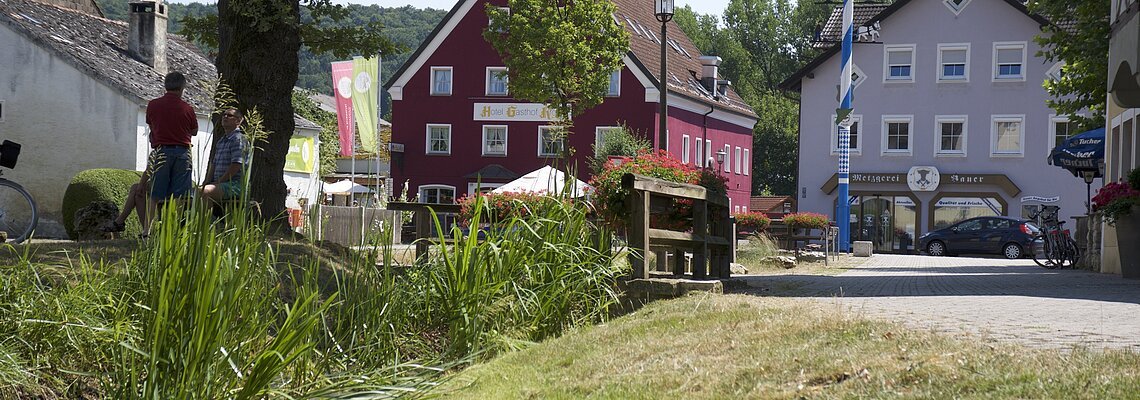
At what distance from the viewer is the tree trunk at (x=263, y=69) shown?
13.6 meters

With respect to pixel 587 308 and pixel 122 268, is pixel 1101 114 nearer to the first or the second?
pixel 587 308

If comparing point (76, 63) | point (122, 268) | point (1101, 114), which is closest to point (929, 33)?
point (1101, 114)

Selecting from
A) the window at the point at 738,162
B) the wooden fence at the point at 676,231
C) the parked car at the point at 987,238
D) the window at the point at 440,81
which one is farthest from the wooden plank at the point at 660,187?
the window at the point at 738,162

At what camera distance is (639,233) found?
10297 mm

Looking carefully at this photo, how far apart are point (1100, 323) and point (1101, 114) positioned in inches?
705

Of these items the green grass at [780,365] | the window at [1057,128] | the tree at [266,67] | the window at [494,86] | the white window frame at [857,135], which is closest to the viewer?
the green grass at [780,365]

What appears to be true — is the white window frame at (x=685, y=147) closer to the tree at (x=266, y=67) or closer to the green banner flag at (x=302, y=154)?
the green banner flag at (x=302, y=154)

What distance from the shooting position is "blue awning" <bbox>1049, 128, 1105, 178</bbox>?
23.5 m

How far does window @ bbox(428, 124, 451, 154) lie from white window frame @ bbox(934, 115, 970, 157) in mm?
18071

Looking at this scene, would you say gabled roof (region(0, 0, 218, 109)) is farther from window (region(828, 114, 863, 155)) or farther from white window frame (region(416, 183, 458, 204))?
window (region(828, 114, 863, 155))

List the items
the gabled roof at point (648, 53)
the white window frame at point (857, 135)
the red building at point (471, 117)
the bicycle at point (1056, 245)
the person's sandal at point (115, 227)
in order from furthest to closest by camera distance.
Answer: the gabled roof at point (648, 53) < the red building at point (471, 117) < the white window frame at point (857, 135) < the bicycle at point (1056, 245) < the person's sandal at point (115, 227)

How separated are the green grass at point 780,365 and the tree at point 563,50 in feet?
87.0

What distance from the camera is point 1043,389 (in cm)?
502

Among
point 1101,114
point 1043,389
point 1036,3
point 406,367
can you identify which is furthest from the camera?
point 1101,114
